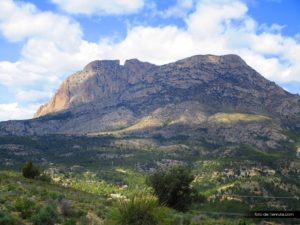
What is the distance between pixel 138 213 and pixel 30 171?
128ft

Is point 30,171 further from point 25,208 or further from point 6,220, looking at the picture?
point 6,220

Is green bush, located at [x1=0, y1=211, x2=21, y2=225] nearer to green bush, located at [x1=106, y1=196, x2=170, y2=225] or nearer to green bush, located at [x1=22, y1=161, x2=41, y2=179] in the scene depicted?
green bush, located at [x1=106, y1=196, x2=170, y2=225]

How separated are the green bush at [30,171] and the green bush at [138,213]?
126 ft

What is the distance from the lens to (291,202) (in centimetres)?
16138

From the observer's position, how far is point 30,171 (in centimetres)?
5106

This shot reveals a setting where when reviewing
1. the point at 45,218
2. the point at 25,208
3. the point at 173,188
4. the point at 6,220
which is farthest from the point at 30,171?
the point at 6,220

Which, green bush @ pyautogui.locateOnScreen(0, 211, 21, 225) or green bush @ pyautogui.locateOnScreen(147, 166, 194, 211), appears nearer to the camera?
green bush @ pyautogui.locateOnScreen(0, 211, 21, 225)

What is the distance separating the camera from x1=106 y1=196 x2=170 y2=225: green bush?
1406 centimetres

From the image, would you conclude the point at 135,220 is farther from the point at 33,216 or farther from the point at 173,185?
the point at 173,185

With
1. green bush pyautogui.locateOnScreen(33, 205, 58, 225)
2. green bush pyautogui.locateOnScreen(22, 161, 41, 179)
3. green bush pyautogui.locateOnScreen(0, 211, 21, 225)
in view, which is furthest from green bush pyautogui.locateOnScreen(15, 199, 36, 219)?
green bush pyautogui.locateOnScreen(22, 161, 41, 179)

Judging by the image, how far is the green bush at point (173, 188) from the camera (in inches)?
1868

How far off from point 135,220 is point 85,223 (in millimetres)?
6661

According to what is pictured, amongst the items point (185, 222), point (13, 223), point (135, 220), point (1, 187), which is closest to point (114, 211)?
point (135, 220)

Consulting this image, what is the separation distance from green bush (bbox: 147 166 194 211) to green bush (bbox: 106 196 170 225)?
1294 inches
